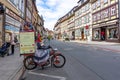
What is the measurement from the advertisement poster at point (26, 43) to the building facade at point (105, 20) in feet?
90.8

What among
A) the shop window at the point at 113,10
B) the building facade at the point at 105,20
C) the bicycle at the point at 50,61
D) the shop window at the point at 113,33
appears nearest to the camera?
the bicycle at the point at 50,61

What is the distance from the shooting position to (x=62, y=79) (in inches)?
278

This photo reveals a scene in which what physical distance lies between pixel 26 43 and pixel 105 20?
108 ft

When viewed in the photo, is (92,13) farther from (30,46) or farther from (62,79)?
(62,79)

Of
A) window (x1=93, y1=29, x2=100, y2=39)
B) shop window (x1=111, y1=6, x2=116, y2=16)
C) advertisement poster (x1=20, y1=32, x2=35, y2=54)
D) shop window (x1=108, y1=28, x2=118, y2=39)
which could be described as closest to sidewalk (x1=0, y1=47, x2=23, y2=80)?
advertisement poster (x1=20, y1=32, x2=35, y2=54)

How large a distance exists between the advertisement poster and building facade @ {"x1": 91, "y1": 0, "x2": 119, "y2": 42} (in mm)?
27676

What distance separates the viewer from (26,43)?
33.8 feet

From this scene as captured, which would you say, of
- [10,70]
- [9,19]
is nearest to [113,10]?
[9,19]

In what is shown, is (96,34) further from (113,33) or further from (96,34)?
(113,33)

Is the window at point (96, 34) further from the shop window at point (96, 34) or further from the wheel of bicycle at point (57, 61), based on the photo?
the wheel of bicycle at point (57, 61)

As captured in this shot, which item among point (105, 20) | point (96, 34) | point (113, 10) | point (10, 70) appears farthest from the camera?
point (96, 34)

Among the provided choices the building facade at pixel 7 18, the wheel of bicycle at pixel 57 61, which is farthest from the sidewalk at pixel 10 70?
the building facade at pixel 7 18

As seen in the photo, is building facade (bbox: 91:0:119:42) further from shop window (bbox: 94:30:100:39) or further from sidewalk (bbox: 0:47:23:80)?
sidewalk (bbox: 0:47:23:80)

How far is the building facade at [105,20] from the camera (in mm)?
36531
